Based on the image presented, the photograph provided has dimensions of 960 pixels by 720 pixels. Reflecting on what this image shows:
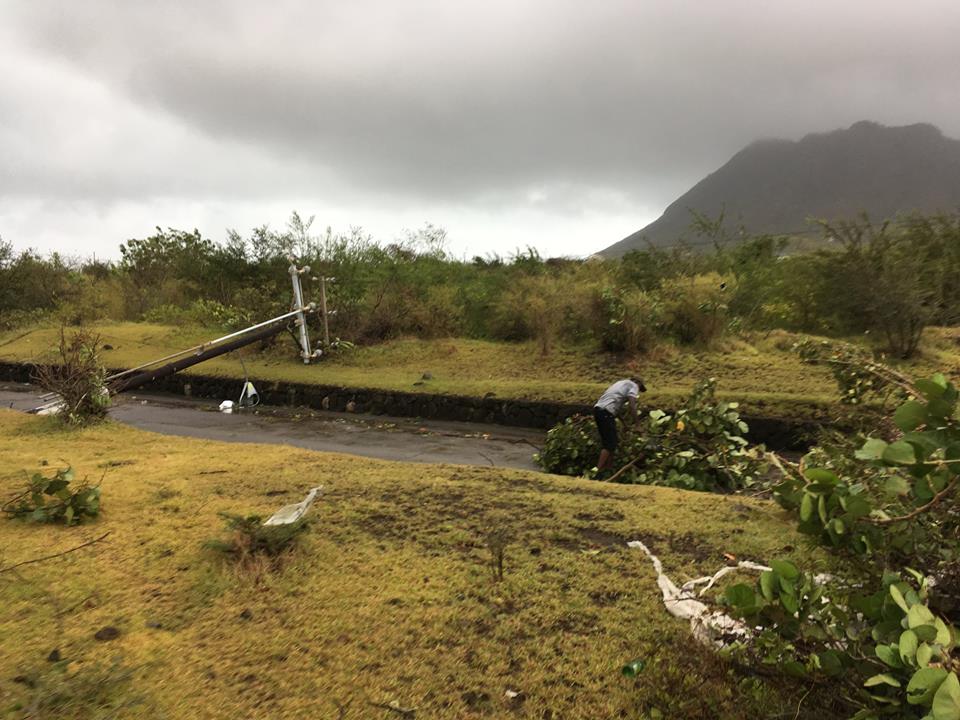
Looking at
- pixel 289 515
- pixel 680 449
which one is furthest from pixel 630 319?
pixel 289 515

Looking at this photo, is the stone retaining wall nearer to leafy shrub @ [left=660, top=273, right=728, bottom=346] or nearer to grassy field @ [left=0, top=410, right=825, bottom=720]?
leafy shrub @ [left=660, top=273, right=728, bottom=346]

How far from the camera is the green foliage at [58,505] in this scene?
3.91 m

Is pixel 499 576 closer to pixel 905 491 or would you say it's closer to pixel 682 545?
pixel 682 545

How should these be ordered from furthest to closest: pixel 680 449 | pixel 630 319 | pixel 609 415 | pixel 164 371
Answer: pixel 630 319
pixel 164 371
pixel 609 415
pixel 680 449

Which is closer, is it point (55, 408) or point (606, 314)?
point (55, 408)

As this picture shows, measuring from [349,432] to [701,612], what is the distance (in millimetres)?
9502

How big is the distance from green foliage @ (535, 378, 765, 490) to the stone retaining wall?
2.38 m

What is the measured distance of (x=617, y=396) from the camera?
7.81m

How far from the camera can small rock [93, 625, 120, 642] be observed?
8.42 feet

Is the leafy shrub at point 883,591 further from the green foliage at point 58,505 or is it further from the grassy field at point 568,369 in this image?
the grassy field at point 568,369

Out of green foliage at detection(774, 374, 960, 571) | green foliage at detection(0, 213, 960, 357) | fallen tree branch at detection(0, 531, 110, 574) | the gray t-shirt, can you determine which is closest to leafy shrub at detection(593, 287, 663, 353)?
green foliage at detection(0, 213, 960, 357)

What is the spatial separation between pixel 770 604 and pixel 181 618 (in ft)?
8.12

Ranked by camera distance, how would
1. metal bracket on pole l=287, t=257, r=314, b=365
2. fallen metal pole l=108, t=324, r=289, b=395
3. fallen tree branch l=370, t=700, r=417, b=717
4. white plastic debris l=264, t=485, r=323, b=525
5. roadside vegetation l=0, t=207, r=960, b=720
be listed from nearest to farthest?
roadside vegetation l=0, t=207, r=960, b=720
fallen tree branch l=370, t=700, r=417, b=717
white plastic debris l=264, t=485, r=323, b=525
fallen metal pole l=108, t=324, r=289, b=395
metal bracket on pole l=287, t=257, r=314, b=365

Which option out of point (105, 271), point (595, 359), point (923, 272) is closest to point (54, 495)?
point (595, 359)
